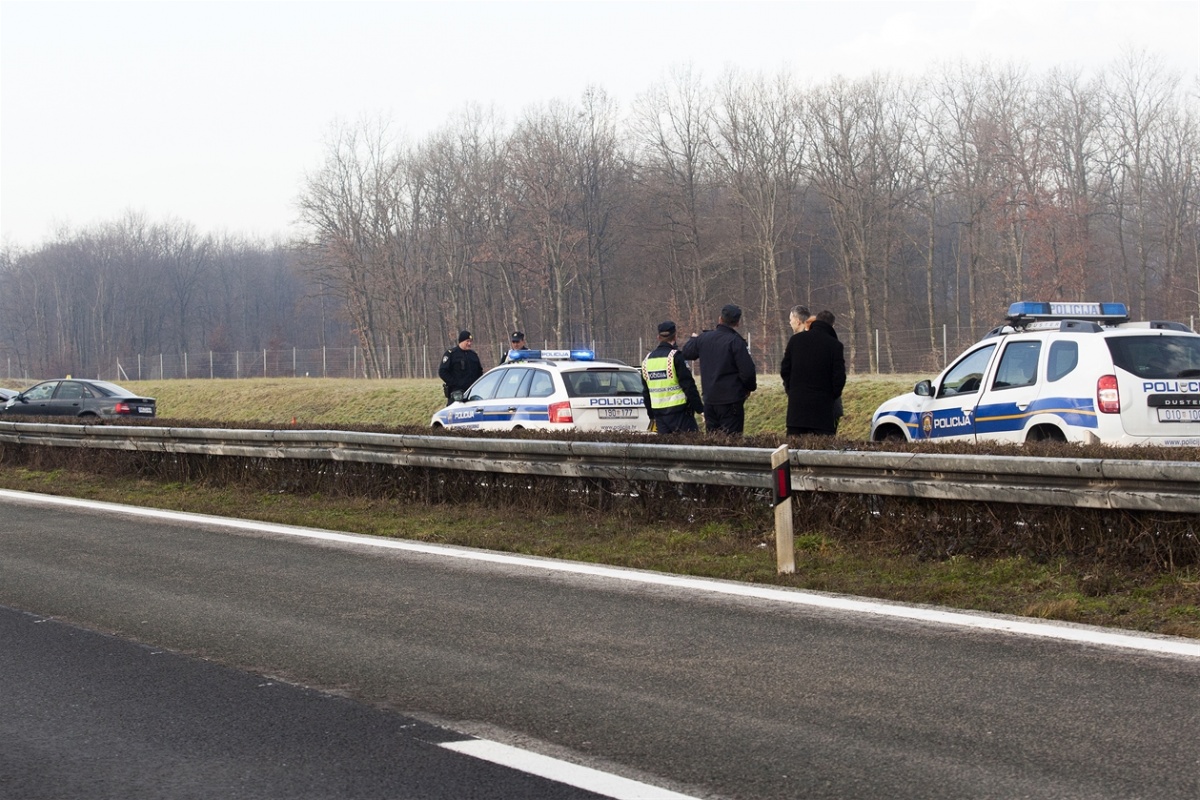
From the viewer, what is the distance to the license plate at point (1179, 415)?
11094 millimetres

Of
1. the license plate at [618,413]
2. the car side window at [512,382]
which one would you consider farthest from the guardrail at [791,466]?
the license plate at [618,413]

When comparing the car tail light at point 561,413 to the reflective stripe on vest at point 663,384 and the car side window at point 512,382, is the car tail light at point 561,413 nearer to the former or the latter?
the car side window at point 512,382

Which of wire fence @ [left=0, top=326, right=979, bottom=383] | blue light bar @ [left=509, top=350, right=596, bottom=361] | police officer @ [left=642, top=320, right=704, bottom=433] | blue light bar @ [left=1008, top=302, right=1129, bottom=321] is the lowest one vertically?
police officer @ [left=642, top=320, right=704, bottom=433]

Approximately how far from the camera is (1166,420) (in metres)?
11.1

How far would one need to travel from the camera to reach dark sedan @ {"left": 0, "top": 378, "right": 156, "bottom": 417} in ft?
104

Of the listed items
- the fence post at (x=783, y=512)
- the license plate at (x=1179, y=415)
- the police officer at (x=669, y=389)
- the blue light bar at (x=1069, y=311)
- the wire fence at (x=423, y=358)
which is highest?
the wire fence at (x=423, y=358)

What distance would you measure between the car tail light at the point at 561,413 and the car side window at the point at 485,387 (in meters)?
1.44

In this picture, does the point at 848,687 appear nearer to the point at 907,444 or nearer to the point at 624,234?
the point at 907,444

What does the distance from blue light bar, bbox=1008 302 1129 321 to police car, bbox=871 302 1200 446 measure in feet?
0.03

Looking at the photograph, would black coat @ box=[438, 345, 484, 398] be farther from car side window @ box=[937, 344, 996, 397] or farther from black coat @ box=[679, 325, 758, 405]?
car side window @ box=[937, 344, 996, 397]

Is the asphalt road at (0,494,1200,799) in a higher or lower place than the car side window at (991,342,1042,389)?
lower

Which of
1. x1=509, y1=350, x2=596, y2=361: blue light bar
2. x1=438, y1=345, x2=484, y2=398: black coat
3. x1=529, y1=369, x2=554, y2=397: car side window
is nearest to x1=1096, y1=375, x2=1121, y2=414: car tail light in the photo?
x1=529, y1=369, x2=554, y2=397: car side window

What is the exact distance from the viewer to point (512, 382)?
16.9m

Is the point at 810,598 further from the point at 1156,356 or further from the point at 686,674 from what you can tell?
the point at 1156,356
